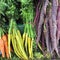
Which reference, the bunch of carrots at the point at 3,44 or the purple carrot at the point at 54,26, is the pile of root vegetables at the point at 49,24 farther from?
the bunch of carrots at the point at 3,44

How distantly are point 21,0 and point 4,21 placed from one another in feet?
1.05

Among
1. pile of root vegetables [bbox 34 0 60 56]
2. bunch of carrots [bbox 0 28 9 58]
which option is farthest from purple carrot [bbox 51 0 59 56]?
bunch of carrots [bbox 0 28 9 58]

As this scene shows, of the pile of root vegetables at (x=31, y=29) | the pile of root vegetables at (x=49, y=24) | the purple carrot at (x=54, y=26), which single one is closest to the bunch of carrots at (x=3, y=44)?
the pile of root vegetables at (x=31, y=29)

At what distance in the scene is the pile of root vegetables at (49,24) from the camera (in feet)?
10.7

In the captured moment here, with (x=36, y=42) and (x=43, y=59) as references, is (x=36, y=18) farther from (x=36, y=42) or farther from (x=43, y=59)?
(x=43, y=59)

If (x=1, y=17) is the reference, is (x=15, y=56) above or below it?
below

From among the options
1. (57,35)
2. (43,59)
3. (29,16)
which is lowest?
(43,59)

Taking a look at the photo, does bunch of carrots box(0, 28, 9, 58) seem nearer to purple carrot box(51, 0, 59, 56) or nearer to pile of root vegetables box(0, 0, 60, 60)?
pile of root vegetables box(0, 0, 60, 60)

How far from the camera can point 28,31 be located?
3322mm

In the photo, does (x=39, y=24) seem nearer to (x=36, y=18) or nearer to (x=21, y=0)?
(x=36, y=18)

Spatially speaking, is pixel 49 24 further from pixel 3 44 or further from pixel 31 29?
pixel 3 44

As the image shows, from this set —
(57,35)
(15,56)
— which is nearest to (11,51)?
(15,56)

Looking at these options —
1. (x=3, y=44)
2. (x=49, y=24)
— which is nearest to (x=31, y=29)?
(x=49, y=24)

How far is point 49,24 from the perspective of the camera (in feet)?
10.8
